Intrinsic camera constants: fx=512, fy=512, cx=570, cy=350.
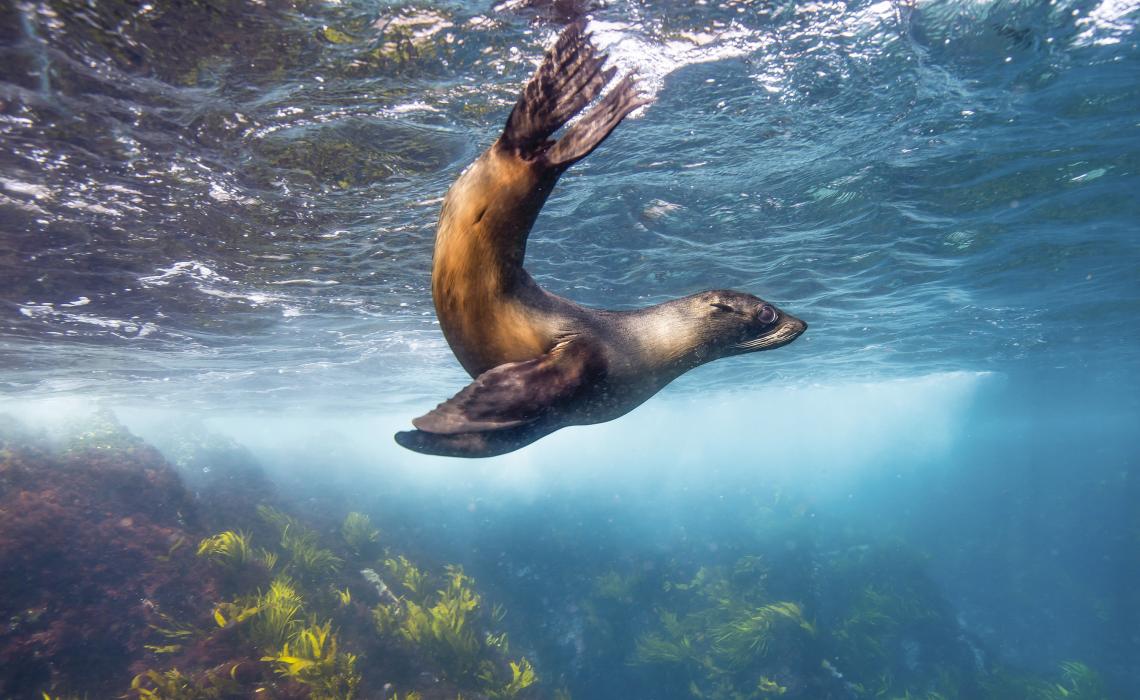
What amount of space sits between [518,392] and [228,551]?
12.3 meters

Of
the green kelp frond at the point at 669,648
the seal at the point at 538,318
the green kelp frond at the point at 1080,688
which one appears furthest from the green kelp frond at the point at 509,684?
the green kelp frond at the point at 1080,688

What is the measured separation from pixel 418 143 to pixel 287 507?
61.4ft

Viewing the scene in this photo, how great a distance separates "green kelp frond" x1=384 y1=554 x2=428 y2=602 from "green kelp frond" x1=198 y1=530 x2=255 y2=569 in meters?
3.66

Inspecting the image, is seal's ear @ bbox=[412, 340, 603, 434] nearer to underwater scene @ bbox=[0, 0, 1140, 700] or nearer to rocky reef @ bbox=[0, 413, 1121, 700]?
underwater scene @ bbox=[0, 0, 1140, 700]

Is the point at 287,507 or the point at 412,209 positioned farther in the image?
the point at 287,507

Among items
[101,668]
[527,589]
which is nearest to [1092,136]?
[527,589]

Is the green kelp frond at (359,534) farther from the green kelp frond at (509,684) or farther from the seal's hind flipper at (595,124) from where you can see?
the seal's hind flipper at (595,124)

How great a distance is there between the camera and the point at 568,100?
2.10 m

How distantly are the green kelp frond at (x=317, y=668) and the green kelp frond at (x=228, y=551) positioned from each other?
3.91 m

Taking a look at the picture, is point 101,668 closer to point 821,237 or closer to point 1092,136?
point 821,237

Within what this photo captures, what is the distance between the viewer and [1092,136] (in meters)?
7.55

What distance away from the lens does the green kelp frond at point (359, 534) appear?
1630cm

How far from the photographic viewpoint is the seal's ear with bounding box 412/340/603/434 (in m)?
2.10

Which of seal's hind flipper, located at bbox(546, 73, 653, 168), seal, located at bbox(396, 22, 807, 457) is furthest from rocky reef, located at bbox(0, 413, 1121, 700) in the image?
seal's hind flipper, located at bbox(546, 73, 653, 168)
